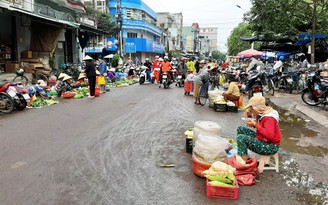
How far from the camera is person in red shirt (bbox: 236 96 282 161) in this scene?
14.8 ft

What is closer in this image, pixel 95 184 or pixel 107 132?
pixel 95 184

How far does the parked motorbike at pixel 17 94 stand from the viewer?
9359 mm

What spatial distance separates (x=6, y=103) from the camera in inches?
366

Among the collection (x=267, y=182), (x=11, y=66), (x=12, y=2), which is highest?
(x=12, y=2)

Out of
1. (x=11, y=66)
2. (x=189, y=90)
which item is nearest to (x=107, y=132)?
(x=189, y=90)

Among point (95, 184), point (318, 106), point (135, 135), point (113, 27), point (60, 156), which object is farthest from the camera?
point (113, 27)

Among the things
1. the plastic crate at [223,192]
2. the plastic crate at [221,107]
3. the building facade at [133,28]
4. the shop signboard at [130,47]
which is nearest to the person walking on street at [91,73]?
the plastic crate at [221,107]

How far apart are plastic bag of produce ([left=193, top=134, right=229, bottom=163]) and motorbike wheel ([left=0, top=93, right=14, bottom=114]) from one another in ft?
23.5

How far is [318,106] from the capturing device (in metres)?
10.9

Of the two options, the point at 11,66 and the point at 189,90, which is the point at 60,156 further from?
the point at 11,66

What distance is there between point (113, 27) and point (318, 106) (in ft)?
87.2

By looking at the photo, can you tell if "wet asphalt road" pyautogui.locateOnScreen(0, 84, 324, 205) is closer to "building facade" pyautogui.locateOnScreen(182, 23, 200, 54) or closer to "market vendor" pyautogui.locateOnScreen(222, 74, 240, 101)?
"market vendor" pyautogui.locateOnScreen(222, 74, 240, 101)

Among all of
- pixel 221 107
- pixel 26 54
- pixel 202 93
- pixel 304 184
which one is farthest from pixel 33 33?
pixel 304 184

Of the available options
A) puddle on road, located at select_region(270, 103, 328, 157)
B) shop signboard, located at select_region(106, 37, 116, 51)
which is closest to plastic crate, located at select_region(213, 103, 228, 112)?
puddle on road, located at select_region(270, 103, 328, 157)
